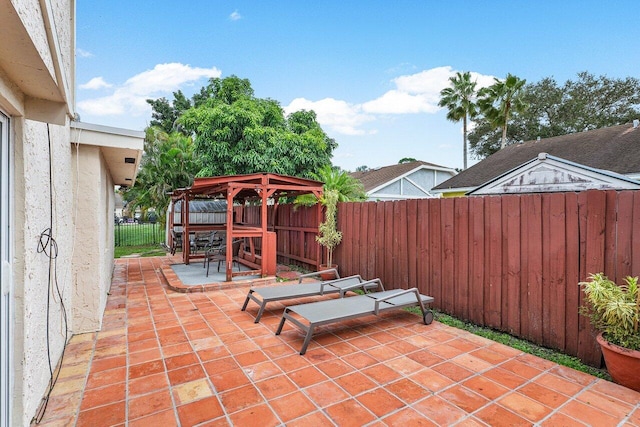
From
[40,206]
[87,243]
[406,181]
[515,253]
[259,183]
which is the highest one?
[406,181]

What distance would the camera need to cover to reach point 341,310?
414 cm

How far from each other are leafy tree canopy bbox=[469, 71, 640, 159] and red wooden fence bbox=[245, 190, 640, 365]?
70.9 ft

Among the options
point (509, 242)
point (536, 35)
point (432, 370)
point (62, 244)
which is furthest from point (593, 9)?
point (62, 244)

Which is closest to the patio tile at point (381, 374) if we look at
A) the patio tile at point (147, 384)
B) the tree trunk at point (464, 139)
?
the patio tile at point (147, 384)

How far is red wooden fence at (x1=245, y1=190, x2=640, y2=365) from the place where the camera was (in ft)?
11.0

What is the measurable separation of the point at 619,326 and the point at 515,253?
135cm

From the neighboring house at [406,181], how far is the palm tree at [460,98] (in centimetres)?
611

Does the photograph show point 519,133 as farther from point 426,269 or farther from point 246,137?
point 426,269

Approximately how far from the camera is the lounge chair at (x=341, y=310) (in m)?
3.75

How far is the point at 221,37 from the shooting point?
41.0ft

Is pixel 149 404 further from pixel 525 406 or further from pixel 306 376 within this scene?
pixel 525 406

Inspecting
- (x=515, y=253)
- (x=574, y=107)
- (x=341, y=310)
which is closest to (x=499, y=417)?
(x=341, y=310)

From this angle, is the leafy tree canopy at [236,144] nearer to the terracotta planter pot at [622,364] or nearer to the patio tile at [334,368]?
the patio tile at [334,368]

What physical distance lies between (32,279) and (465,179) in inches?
661
